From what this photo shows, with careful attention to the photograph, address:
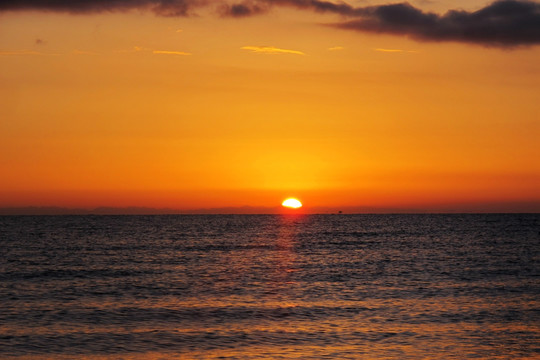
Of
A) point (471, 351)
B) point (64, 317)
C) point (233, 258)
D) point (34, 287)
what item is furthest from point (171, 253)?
point (471, 351)

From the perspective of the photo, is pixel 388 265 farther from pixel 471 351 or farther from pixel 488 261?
pixel 471 351

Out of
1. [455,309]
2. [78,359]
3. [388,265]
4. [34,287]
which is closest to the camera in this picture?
[78,359]

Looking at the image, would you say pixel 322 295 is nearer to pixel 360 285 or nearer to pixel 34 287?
pixel 360 285

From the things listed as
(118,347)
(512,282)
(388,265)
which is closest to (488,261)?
(388,265)

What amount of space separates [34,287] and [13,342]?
20.3m

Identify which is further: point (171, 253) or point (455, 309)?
point (171, 253)

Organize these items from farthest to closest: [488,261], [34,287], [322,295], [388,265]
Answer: [488,261]
[388,265]
[34,287]
[322,295]

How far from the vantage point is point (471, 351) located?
1134 inches

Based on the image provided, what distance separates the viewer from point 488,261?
75750mm

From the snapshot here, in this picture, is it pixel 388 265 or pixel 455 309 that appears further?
pixel 388 265

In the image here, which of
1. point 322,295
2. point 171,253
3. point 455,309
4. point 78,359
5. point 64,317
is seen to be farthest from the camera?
point 171,253

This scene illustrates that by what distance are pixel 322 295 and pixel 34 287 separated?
72.1ft

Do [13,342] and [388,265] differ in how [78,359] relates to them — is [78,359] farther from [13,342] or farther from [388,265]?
[388,265]

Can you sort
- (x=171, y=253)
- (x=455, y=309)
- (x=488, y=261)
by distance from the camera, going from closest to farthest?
(x=455, y=309) → (x=488, y=261) → (x=171, y=253)
